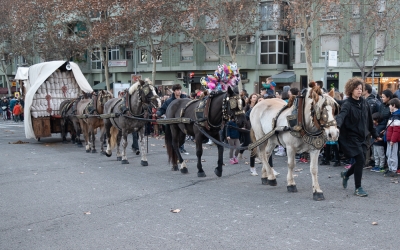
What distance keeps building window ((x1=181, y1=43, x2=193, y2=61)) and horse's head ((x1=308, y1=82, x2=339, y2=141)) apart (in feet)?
118

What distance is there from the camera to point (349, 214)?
7.12 m

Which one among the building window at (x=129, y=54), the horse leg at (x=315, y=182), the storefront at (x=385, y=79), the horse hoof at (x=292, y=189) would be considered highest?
the building window at (x=129, y=54)

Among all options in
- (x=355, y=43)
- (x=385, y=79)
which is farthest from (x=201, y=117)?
(x=355, y=43)

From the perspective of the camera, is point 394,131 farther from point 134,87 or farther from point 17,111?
point 17,111

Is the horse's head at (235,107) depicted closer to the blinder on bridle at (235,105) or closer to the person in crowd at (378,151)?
the blinder on bridle at (235,105)

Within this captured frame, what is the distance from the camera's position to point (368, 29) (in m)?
31.0

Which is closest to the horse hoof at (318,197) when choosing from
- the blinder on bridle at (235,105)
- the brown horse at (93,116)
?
the blinder on bridle at (235,105)

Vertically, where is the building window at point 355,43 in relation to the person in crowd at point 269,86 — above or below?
above

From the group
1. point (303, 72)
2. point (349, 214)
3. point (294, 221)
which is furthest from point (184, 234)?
point (303, 72)

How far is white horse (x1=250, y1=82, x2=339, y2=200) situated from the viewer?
25.6 feet

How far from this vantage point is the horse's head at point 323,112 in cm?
762

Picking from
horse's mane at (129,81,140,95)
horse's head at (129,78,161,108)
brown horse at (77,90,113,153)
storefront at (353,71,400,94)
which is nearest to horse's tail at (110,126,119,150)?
brown horse at (77,90,113,153)

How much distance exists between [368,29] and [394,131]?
2270cm

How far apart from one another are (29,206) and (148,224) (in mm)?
2514
